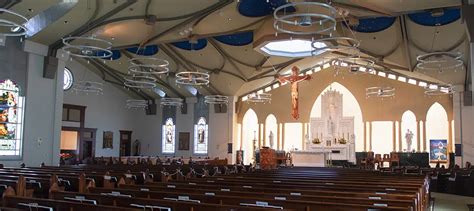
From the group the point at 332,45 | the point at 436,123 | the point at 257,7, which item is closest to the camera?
the point at 257,7

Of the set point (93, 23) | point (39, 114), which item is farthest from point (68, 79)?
point (93, 23)

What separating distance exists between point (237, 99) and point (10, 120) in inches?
530

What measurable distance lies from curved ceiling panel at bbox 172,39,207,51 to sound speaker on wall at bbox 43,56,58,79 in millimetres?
5607

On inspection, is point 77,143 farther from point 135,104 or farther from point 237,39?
point 237,39

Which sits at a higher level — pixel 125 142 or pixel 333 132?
pixel 333 132

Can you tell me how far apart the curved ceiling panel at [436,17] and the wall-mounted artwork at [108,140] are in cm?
1847

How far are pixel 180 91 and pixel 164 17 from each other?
11.3 meters

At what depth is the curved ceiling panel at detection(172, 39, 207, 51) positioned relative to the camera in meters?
20.6

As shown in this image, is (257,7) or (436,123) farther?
(436,123)

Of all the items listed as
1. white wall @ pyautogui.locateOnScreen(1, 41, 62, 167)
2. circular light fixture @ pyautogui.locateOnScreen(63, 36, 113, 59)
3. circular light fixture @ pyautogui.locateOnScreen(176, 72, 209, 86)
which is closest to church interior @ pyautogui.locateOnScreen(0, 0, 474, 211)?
white wall @ pyautogui.locateOnScreen(1, 41, 62, 167)

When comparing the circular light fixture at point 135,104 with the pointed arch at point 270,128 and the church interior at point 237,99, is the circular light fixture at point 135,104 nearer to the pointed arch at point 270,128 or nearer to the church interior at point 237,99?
the church interior at point 237,99

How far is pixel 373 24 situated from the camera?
17.2 m

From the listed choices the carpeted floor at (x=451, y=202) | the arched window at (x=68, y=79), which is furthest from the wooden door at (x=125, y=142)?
the carpeted floor at (x=451, y=202)

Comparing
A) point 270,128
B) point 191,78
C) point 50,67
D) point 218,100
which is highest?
point 50,67
